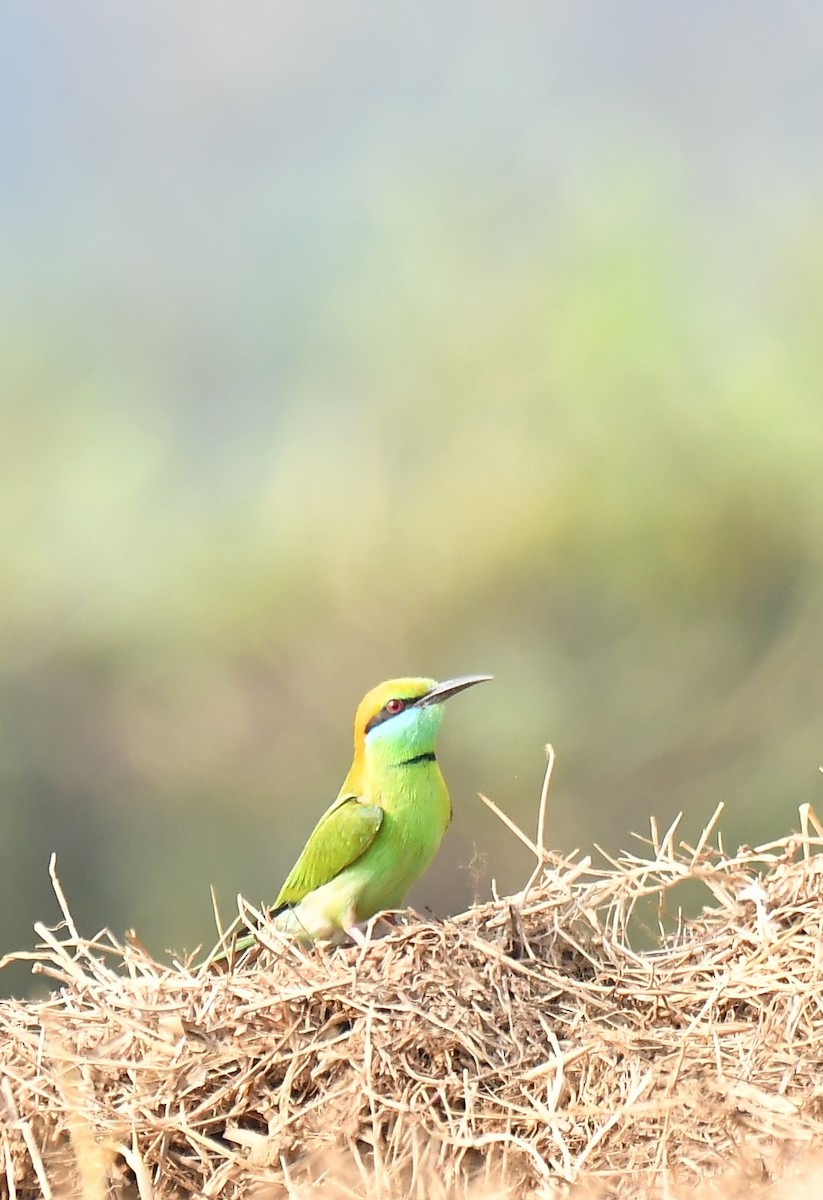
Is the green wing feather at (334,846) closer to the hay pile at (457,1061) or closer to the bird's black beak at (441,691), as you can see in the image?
the bird's black beak at (441,691)

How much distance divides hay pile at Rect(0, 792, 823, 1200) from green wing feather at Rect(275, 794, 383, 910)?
597mm

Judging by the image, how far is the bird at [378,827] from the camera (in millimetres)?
2387

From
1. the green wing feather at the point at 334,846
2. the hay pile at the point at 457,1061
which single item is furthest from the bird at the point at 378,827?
the hay pile at the point at 457,1061

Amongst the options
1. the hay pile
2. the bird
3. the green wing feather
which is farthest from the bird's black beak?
the hay pile

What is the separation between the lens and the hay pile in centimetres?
143

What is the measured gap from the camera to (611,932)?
1.80 metres

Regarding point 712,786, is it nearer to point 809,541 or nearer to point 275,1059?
point 809,541

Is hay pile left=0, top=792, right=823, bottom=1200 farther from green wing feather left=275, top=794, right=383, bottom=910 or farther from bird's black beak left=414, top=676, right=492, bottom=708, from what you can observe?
bird's black beak left=414, top=676, right=492, bottom=708

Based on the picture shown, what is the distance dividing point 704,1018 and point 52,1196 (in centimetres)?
73

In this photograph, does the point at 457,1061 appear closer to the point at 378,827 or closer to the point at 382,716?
the point at 378,827

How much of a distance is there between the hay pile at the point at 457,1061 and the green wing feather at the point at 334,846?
0.60 metres

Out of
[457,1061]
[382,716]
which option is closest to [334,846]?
[382,716]

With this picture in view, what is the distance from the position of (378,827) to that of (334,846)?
81mm

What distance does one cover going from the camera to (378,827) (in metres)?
2.42
